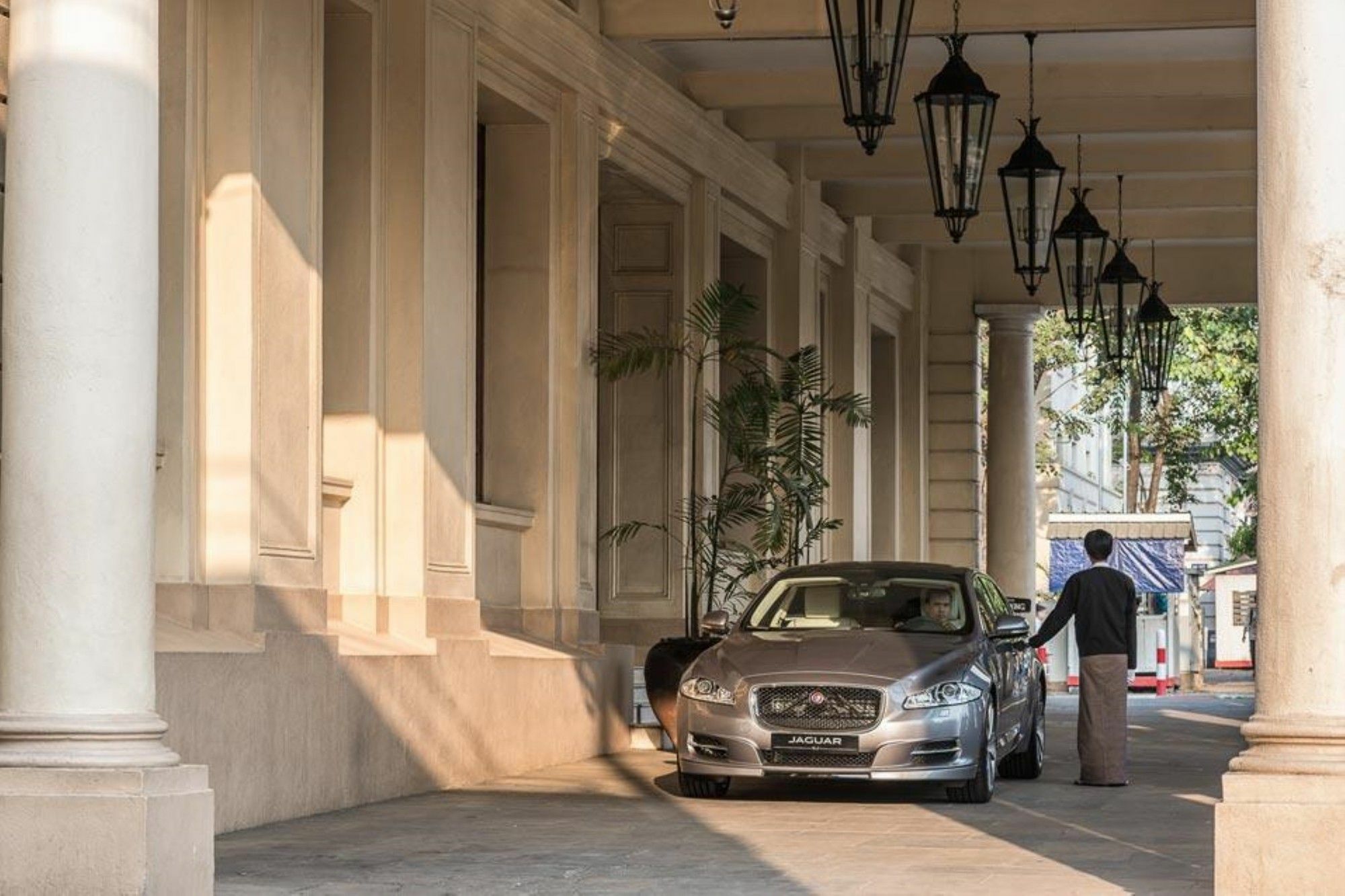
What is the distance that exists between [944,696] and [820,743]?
75 cm

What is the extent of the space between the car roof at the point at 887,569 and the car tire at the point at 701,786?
1.74 metres

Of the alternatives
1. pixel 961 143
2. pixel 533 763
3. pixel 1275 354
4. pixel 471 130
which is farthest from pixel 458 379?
pixel 1275 354

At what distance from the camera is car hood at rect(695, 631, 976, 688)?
46.9ft

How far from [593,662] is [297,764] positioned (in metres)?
5.55

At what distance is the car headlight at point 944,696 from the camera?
1416 centimetres

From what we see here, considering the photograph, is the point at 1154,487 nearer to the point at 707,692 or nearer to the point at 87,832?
the point at 707,692

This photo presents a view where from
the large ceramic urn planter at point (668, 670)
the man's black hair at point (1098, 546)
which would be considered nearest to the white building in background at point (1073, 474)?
the large ceramic urn planter at point (668, 670)

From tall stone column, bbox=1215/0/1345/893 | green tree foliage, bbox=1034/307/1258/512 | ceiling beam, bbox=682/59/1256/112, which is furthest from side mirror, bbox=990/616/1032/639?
green tree foliage, bbox=1034/307/1258/512

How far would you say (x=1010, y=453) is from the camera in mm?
32188

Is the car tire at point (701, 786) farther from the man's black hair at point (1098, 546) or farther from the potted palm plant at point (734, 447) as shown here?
the potted palm plant at point (734, 447)

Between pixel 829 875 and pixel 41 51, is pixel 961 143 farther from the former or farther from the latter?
pixel 41 51

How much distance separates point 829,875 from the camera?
10.3 meters

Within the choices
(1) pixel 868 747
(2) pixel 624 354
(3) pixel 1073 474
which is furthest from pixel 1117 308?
(3) pixel 1073 474

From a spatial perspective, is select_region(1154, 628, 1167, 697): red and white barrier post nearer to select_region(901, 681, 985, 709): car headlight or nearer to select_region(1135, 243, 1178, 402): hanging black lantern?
select_region(1135, 243, 1178, 402): hanging black lantern
